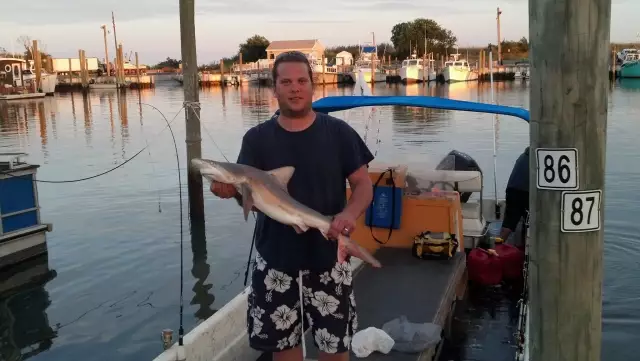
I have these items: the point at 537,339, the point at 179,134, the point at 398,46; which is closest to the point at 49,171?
the point at 179,134

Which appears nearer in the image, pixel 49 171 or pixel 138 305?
pixel 138 305

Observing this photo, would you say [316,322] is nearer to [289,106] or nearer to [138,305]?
[289,106]

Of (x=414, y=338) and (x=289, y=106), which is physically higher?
(x=289, y=106)

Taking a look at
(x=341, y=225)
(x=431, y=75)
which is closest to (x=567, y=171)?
(x=341, y=225)

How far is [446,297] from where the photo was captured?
6.34m

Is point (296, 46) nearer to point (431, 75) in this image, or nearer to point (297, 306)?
point (431, 75)

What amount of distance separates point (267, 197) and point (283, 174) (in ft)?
0.68

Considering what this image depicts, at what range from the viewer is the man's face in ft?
11.4

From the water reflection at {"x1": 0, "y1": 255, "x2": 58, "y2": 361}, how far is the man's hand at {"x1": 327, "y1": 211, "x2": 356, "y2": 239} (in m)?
5.20

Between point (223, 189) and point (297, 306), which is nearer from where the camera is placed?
point (223, 189)

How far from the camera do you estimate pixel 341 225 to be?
3264mm

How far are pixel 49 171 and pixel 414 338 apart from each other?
53.2 ft

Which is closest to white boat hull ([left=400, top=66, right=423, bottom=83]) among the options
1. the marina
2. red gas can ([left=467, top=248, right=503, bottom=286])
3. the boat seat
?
the marina

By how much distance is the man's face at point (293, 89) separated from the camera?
11.4ft
